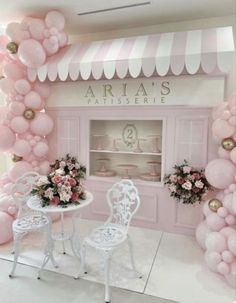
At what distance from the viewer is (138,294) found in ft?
7.29

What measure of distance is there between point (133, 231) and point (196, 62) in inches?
94.6

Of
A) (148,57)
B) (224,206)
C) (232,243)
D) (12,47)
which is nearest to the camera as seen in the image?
(232,243)

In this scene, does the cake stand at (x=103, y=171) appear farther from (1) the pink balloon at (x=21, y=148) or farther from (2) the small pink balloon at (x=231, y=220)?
(2) the small pink balloon at (x=231, y=220)

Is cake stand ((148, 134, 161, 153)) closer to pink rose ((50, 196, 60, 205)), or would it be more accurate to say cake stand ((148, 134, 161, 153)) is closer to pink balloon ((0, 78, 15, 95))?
pink rose ((50, 196, 60, 205))

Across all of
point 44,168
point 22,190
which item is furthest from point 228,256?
point 44,168

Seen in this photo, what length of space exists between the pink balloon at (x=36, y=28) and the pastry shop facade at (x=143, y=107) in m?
0.34

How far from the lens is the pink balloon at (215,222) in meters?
2.51

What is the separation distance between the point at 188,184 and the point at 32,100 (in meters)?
2.44

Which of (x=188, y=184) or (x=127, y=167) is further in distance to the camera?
(x=127, y=167)

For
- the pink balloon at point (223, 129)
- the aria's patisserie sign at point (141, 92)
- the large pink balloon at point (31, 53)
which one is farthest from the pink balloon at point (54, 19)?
the pink balloon at point (223, 129)

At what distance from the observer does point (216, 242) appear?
7.92 ft

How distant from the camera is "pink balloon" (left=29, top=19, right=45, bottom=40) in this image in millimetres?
3201

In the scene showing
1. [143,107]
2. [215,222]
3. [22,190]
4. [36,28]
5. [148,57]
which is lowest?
[215,222]

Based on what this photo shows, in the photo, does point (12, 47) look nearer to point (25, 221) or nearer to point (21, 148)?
point (21, 148)
